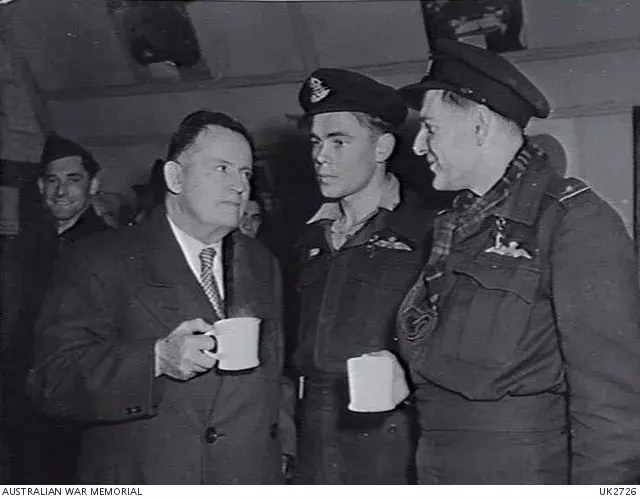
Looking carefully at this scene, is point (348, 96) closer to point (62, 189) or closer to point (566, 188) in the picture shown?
point (566, 188)

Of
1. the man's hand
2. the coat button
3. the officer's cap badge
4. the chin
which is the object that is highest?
the officer's cap badge

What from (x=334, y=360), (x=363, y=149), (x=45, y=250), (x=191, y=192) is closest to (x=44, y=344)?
(x=45, y=250)

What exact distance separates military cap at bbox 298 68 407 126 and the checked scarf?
0.45 feet

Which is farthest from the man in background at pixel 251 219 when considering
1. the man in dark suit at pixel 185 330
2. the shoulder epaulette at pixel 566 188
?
the shoulder epaulette at pixel 566 188

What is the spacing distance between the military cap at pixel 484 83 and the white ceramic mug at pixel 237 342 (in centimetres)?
35

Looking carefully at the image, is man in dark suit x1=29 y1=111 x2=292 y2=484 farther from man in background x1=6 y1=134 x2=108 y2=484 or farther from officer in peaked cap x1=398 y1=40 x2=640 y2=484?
officer in peaked cap x1=398 y1=40 x2=640 y2=484

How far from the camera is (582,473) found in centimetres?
96

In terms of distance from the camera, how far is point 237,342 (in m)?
1.01

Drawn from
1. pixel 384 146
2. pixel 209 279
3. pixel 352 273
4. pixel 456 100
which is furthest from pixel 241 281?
pixel 456 100

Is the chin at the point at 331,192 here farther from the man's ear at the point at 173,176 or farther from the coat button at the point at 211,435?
the coat button at the point at 211,435

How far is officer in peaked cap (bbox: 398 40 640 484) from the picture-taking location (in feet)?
3.10

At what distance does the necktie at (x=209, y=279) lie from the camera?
3.34 feet

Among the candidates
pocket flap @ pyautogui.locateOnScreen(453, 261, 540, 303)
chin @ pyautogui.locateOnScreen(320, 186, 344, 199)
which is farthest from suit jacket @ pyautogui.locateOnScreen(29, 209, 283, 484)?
pocket flap @ pyautogui.locateOnScreen(453, 261, 540, 303)
